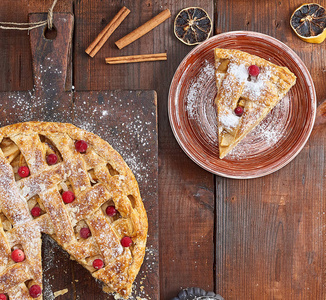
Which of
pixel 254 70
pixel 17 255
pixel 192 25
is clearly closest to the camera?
pixel 17 255

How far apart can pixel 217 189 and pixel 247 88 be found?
25.2 inches

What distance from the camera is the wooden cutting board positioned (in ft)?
7.71

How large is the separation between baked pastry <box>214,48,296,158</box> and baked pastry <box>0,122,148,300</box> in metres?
0.68

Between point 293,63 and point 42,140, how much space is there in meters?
1.50

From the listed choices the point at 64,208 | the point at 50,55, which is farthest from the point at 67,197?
the point at 50,55

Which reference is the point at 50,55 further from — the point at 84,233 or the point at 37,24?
the point at 84,233

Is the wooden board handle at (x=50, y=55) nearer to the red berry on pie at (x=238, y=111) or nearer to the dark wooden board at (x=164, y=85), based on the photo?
the dark wooden board at (x=164, y=85)

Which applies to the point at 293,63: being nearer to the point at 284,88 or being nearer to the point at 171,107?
the point at 284,88

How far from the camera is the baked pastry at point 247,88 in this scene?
91.7 inches

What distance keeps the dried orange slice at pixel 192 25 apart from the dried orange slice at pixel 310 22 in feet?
1.70

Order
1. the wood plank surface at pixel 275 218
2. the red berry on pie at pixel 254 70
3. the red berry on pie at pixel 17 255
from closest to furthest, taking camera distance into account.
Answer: the red berry on pie at pixel 17 255 → the red berry on pie at pixel 254 70 → the wood plank surface at pixel 275 218

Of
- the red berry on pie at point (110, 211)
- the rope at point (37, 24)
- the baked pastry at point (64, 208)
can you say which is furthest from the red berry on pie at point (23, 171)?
the rope at point (37, 24)

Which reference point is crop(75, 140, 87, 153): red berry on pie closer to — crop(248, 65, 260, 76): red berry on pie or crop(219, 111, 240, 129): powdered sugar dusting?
crop(219, 111, 240, 129): powdered sugar dusting

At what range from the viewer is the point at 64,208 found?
2.13 metres
